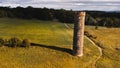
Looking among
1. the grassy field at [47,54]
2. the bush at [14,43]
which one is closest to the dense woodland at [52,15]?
the grassy field at [47,54]

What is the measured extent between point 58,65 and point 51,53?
581 cm

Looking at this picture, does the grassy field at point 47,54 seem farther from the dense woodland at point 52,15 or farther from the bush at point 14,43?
the dense woodland at point 52,15

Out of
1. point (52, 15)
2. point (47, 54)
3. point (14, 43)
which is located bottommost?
point (47, 54)

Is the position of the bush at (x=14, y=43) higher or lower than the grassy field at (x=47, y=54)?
higher

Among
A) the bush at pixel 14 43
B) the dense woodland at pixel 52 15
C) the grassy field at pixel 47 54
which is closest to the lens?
the grassy field at pixel 47 54

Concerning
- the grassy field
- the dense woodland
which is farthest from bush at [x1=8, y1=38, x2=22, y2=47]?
the dense woodland

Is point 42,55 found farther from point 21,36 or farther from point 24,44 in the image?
point 21,36

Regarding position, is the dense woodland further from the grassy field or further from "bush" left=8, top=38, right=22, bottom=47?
"bush" left=8, top=38, right=22, bottom=47

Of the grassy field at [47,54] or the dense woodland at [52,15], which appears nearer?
the grassy field at [47,54]

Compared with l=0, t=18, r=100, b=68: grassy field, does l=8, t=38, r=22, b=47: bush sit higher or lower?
higher

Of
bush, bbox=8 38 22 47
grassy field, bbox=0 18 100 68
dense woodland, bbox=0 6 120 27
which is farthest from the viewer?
dense woodland, bbox=0 6 120 27

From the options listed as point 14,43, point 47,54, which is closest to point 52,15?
point 14,43

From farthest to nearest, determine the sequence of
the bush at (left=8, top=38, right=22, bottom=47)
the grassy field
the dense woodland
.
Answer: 1. the dense woodland
2. the bush at (left=8, top=38, right=22, bottom=47)
3. the grassy field

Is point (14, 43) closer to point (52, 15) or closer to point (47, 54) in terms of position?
point (47, 54)
